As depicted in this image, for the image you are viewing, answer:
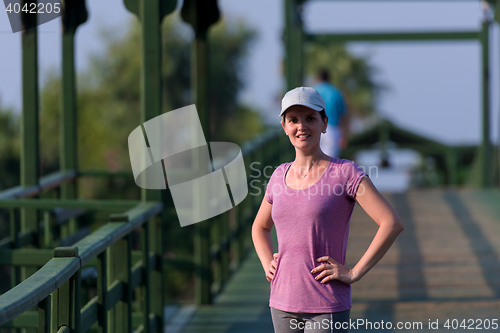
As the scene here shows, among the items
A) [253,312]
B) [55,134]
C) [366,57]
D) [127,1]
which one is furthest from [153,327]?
[366,57]

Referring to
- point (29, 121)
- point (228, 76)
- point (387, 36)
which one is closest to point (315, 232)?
point (29, 121)

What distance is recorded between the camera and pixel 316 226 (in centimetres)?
225

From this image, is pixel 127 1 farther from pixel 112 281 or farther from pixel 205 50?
pixel 112 281

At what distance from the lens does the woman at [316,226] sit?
7.35ft

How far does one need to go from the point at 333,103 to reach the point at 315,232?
16.2 feet

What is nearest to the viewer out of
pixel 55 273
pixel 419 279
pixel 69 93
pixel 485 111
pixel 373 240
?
pixel 373 240

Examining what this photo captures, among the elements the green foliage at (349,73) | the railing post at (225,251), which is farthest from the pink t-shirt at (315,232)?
the green foliage at (349,73)

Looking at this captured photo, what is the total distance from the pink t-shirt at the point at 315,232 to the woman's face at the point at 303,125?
0.11m

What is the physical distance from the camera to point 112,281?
346cm

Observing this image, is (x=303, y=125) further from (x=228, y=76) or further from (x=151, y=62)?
(x=228, y=76)

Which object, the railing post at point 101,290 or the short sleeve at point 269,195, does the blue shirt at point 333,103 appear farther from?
the short sleeve at point 269,195

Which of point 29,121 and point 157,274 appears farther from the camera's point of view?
point 29,121

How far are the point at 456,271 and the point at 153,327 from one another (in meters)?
2.99

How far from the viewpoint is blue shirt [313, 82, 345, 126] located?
7.05 m
